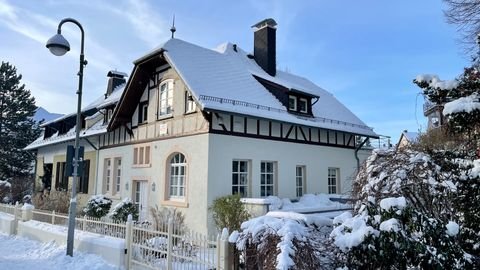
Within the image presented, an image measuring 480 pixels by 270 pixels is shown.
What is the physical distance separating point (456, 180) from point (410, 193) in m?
0.71

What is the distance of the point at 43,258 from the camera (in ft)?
31.7

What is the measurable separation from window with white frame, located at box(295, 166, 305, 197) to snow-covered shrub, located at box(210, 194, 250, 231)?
433cm

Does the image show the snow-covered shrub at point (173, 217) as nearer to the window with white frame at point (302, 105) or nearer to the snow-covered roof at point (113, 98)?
the window with white frame at point (302, 105)

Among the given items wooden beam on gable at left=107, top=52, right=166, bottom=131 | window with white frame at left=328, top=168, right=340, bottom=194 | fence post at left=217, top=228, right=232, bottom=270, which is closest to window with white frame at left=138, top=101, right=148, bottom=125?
wooden beam on gable at left=107, top=52, right=166, bottom=131

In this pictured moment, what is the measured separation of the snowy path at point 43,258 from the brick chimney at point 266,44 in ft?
39.8

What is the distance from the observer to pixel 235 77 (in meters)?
15.1

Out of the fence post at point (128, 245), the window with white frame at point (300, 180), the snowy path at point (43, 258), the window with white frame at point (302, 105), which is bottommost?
the snowy path at point (43, 258)

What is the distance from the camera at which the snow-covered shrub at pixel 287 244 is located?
487 centimetres

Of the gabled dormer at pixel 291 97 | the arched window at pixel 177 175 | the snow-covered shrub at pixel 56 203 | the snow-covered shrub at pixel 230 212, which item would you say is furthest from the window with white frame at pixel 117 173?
the snow-covered shrub at pixel 230 212

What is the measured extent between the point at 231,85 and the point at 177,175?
3.94 m

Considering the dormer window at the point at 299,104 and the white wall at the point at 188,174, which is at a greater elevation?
the dormer window at the point at 299,104

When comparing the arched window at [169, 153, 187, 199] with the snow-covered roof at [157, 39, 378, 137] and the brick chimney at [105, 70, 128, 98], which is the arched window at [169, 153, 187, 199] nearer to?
the snow-covered roof at [157, 39, 378, 137]

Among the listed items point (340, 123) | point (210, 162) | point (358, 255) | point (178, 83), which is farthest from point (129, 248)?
point (340, 123)

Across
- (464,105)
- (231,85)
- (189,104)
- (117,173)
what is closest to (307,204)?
(231,85)
